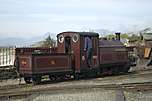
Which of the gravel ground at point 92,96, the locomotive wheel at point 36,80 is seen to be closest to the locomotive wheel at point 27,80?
the locomotive wheel at point 36,80

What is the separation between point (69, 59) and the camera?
20.7m

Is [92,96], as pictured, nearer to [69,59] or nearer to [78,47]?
[69,59]

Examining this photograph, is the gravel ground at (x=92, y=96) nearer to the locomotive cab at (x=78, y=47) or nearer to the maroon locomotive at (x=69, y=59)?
the maroon locomotive at (x=69, y=59)

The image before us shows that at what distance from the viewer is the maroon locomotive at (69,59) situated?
1921cm

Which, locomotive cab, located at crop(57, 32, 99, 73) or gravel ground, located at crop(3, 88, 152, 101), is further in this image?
locomotive cab, located at crop(57, 32, 99, 73)

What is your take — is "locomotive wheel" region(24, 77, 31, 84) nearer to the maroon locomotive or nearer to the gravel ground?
the maroon locomotive

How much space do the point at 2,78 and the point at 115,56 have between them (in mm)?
7881

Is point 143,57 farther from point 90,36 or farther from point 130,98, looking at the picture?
point 130,98

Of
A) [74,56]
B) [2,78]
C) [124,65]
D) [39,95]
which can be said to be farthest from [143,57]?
[39,95]

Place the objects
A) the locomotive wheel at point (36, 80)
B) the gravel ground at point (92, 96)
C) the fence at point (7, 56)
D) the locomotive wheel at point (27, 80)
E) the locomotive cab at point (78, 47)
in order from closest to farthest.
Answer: the gravel ground at point (92, 96) → the locomotive wheel at point (36, 80) → the locomotive wheel at point (27, 80) → the locomotive cab at point (78, 47) → the fence at point (7, 56)

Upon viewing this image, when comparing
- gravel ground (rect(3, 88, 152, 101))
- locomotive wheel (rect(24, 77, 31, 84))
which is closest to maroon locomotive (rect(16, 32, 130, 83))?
locomotive wheel (rect(24, 77, 31, 84))

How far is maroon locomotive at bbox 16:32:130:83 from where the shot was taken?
19206 mm

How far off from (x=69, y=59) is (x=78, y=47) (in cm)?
92

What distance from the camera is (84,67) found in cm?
2122
